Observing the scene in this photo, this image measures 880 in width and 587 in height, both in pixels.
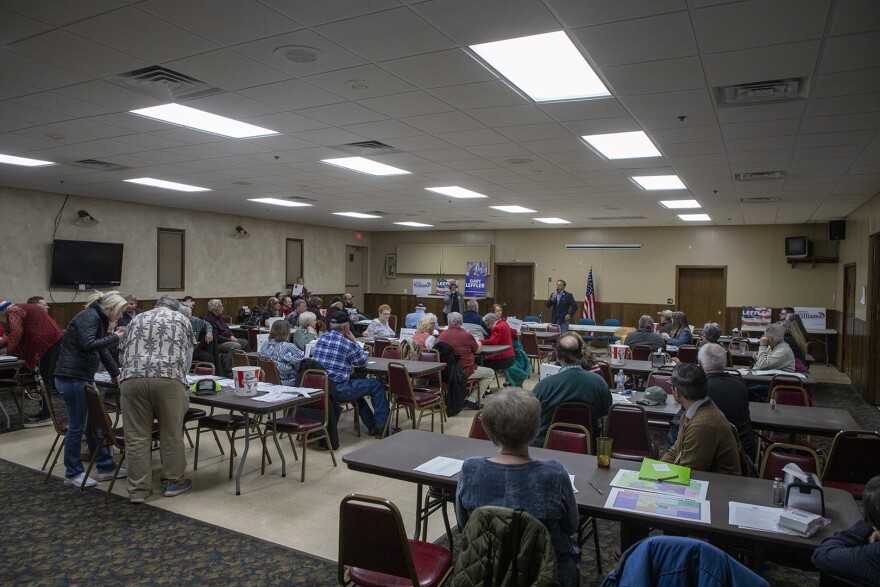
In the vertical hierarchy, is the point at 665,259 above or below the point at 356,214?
below

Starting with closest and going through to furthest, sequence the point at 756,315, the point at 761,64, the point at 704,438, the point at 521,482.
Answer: the point at 521,482, the point at 704,438, the point at 761,64, the point at 756,315

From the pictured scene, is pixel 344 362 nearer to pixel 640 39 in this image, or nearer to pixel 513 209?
pixel 640 39

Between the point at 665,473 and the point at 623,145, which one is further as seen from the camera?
the point at 623,145

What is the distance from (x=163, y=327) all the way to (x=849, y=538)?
432 cm

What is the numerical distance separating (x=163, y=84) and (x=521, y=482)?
158 inches

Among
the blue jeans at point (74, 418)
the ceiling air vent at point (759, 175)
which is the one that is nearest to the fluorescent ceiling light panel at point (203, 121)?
the blue jeans at point (74, 418)

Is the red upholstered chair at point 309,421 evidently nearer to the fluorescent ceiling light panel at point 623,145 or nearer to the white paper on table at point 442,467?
the white paper on table at point 442,467

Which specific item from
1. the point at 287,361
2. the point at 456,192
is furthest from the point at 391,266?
the point at 287,361

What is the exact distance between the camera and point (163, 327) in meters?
4.48

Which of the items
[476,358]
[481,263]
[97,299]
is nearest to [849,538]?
[97,299]

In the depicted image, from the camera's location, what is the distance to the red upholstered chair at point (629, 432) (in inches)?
Answer: 164

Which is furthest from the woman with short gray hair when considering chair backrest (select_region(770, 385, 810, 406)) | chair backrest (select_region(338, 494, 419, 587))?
chair backrest (select_region(770, 385, 810, 406))

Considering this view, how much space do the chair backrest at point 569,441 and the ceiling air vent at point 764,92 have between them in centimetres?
275

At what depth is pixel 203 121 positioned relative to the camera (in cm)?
558
